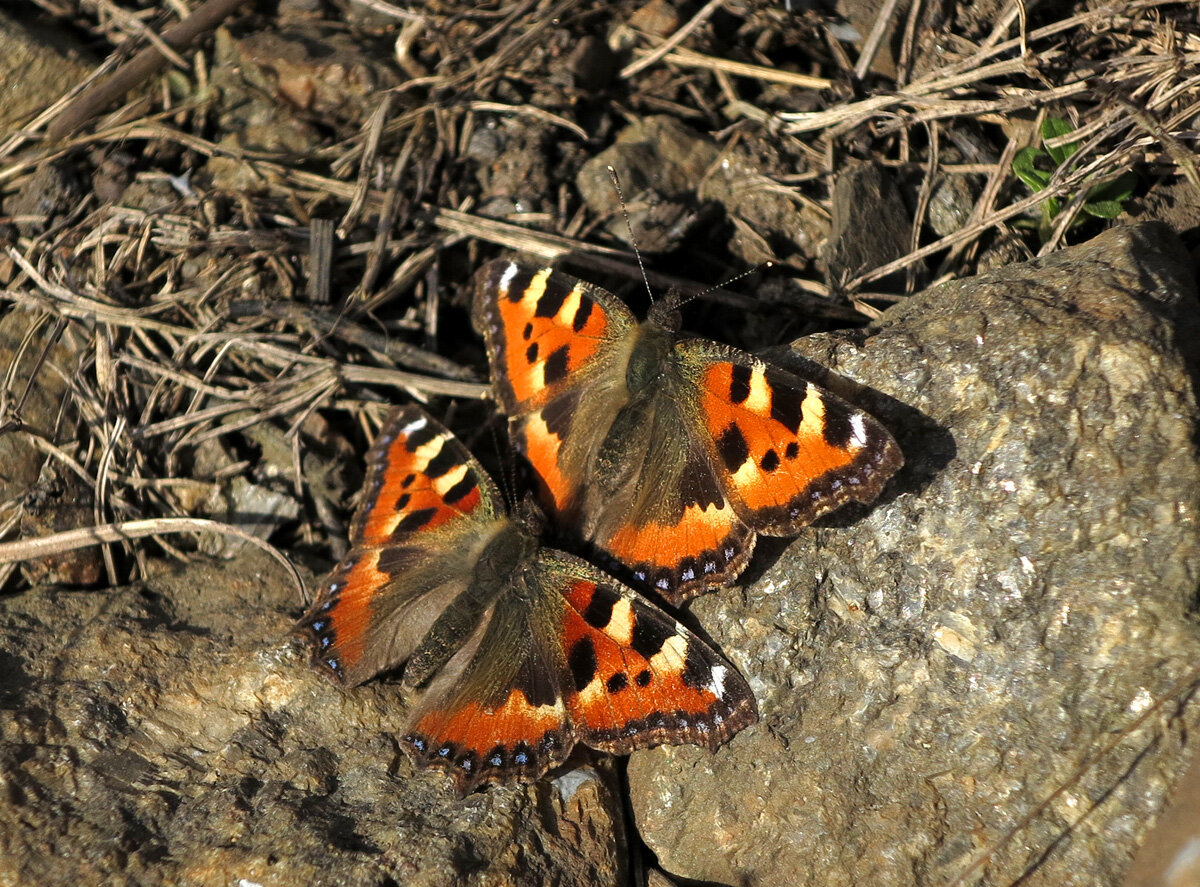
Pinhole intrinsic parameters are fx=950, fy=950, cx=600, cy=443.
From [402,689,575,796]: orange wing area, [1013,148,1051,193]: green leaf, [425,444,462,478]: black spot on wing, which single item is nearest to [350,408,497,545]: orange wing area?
[425,444,462,478]: black spot on wing

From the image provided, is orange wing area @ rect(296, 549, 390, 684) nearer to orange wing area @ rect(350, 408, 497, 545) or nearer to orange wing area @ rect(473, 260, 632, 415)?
orange wing area @ rect(350, 408, 497, 545)

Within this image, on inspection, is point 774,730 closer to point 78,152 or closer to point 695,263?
point 695,263

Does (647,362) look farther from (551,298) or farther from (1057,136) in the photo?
(1057,136)

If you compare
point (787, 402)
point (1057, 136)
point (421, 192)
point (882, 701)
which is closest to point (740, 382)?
point (787, 402)

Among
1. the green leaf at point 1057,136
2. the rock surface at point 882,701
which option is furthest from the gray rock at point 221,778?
the green leaf at point 1057,136

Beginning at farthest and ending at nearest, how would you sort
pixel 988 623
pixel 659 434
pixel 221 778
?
pixel 659 434 → pixel 221 778 → pixel 988 623

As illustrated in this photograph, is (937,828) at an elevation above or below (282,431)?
below

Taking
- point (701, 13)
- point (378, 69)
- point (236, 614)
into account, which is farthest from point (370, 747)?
point (701, 13)
